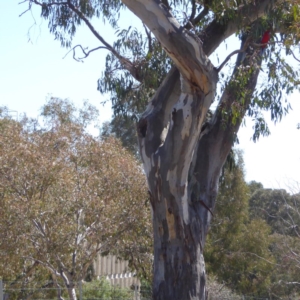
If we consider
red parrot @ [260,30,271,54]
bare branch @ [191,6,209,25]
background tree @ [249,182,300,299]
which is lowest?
background tree @ [249,182,300,299]

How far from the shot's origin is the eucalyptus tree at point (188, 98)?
9672 mm

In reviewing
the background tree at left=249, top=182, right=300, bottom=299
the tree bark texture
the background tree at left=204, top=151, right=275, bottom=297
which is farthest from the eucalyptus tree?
the background tree at left=204, top=151, right=275, bottom=297

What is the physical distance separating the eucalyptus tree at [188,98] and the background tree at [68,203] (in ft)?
8.11

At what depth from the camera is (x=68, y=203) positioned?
13219 mm

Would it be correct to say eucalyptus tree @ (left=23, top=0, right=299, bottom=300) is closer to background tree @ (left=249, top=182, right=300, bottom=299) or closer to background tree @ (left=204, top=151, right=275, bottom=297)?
background tree @ (left=249, top=182, right=300, bottom=299)

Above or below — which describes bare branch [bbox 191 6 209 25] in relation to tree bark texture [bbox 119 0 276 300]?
above

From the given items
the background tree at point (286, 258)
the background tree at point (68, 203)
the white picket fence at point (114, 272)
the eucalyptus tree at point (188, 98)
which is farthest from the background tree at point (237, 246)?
the eucalyptus tree at point (188, 98)

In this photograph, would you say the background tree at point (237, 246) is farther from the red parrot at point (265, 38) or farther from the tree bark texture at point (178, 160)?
the tree bark texture at point (178, 160)

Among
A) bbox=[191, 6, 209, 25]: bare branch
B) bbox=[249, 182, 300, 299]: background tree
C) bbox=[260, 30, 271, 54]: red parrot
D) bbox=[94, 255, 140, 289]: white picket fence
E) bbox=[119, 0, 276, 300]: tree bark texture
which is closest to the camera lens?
bbox=[119, 0, 276, 300]: tree bark texture

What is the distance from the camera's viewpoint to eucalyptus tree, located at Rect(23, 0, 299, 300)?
967cm

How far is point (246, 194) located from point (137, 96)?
10.7 m

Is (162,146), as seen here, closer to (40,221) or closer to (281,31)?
(281,31)

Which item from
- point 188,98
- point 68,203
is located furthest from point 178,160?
point 68,203

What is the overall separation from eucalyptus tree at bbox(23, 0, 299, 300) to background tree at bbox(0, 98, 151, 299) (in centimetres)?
247
